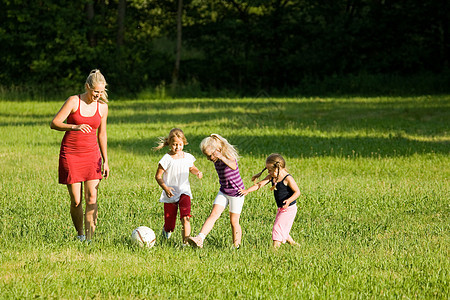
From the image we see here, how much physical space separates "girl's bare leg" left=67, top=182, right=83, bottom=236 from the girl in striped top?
4.66 feet

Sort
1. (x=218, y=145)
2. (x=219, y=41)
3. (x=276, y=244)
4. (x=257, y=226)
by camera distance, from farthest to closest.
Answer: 1. (x=219, y=41)
2. (x=257, y=226)
3. (x=276, y=244)
4. (x=218, y=145)

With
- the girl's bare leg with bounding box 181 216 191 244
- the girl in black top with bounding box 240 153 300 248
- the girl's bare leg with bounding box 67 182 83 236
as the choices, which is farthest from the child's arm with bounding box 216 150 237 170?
the girl's bare leg with bounding box 67 182 83 236

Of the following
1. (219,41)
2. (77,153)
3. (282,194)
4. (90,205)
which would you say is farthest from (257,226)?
(219,41)

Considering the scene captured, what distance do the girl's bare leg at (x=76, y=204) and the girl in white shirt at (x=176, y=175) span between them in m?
0.97

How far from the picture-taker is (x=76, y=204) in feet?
25.3

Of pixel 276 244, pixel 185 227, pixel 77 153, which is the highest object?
pixel 77 153

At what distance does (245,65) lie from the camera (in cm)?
4181

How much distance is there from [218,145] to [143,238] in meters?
1.32

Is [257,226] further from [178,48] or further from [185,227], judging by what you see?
[178,48]

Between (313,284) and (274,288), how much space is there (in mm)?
375

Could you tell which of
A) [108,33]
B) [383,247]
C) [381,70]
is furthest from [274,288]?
[108,33]

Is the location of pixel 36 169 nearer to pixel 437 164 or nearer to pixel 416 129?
pixel 437 164

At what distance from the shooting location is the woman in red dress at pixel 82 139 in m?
7.36

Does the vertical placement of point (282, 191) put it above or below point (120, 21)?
below
